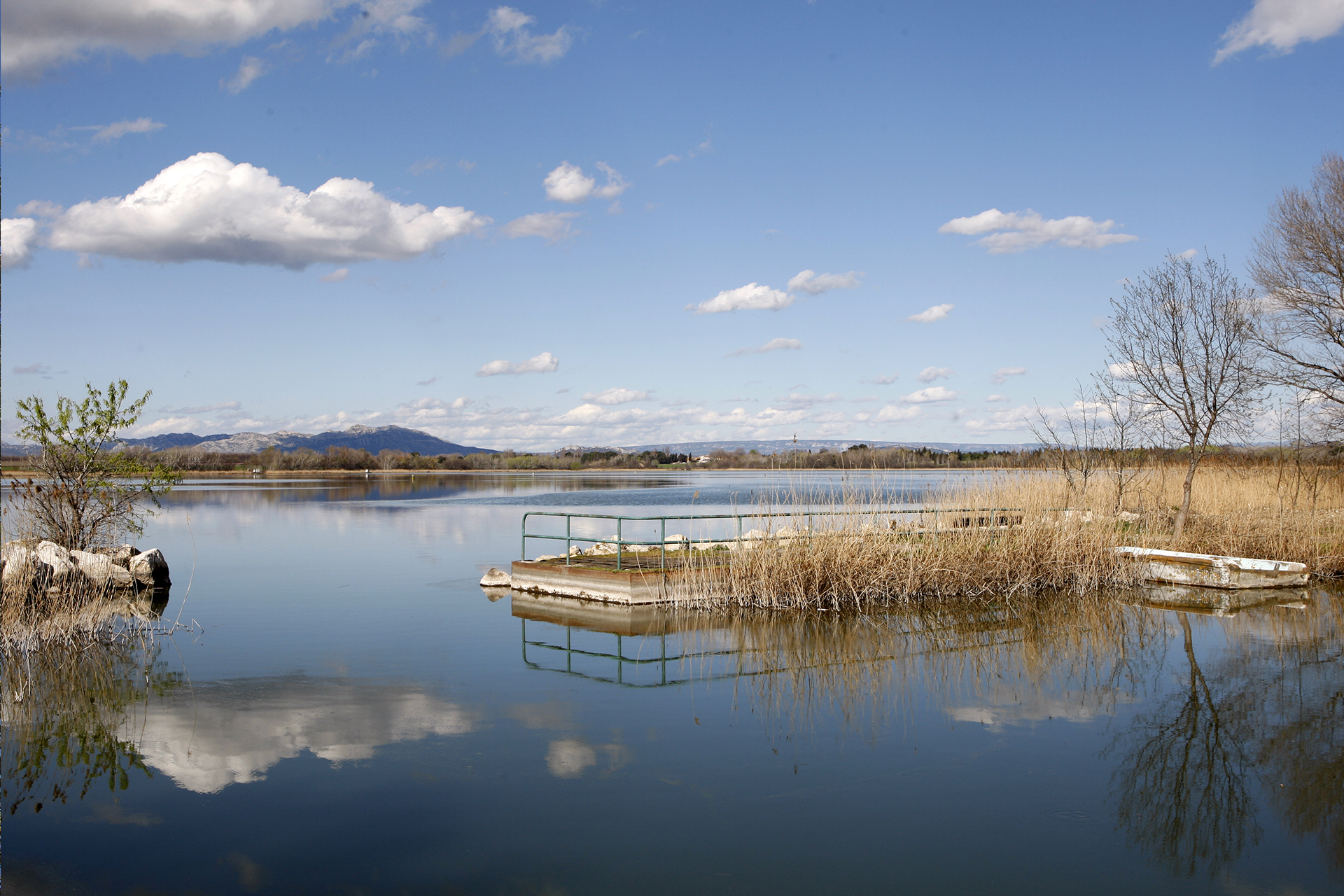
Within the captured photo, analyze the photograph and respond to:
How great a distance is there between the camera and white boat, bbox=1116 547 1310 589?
15.8 metres

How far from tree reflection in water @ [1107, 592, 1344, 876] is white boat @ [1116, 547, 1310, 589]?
5321 millimetres

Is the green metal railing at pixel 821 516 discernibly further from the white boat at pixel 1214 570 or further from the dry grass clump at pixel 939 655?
the white boat at pixel 1214 570

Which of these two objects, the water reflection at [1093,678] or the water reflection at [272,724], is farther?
the water reflection at [272,724]

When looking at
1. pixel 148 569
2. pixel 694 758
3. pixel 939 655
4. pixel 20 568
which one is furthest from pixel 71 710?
pixel 148 569

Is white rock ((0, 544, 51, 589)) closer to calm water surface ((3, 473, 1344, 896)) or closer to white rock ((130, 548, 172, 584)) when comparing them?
calm water surface ((3, 473, 1344, 896))

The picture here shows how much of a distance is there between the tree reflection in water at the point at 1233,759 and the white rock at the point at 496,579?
1136cm

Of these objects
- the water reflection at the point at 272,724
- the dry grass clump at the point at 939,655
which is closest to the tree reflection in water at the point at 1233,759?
the dry grass clump at the point at 939,655

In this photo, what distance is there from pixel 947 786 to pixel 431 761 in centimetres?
400

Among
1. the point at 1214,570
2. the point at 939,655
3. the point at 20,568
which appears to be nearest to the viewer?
the point at 939,655

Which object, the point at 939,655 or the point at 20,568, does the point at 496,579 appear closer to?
the point at 20,568

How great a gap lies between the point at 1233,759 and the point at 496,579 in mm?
12652

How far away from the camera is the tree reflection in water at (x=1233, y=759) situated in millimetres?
5637

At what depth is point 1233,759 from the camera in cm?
703

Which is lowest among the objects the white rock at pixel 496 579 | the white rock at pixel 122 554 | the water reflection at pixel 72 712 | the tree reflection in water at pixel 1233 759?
the tree reflection in water at pixel 1233 759
